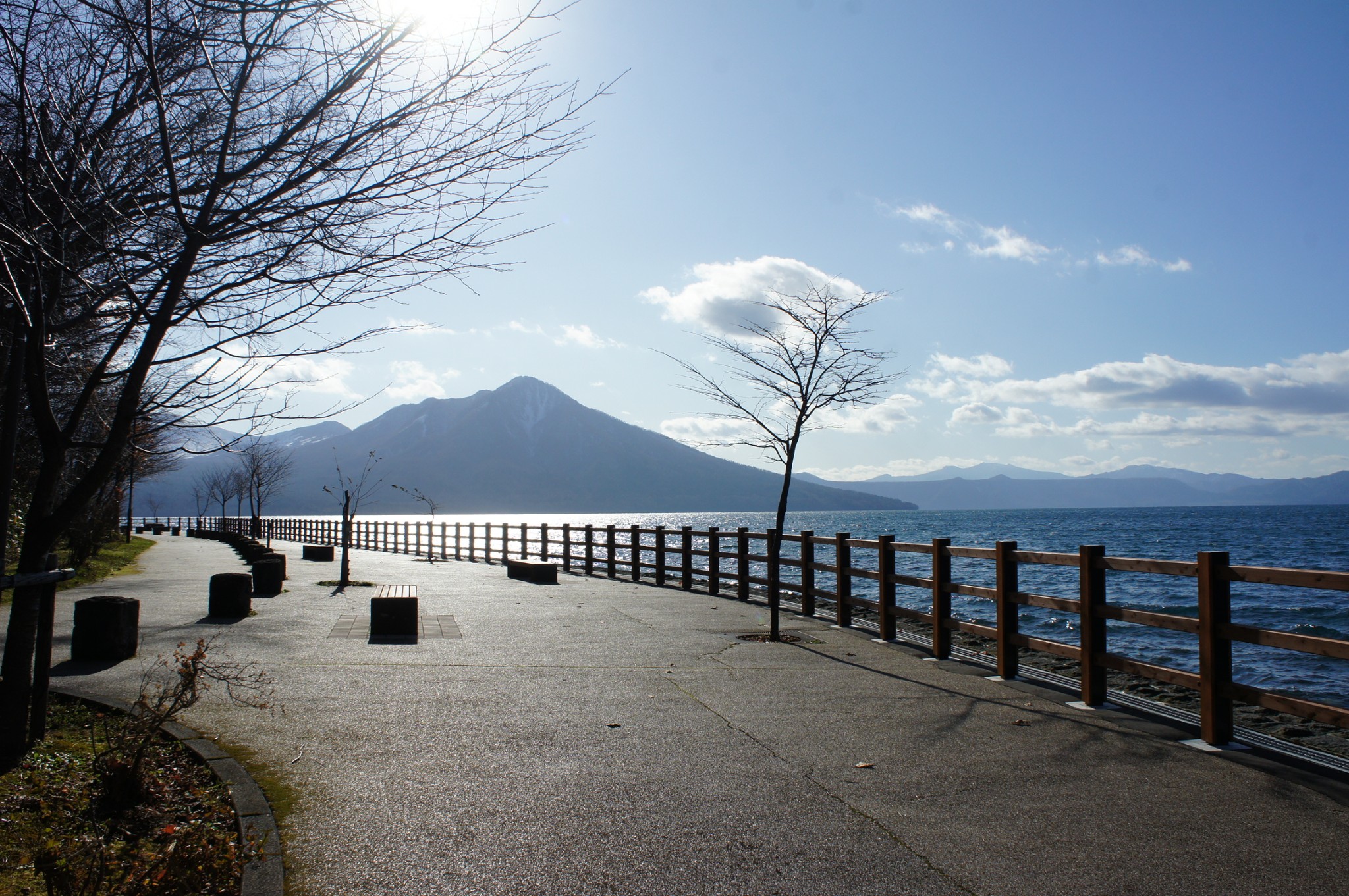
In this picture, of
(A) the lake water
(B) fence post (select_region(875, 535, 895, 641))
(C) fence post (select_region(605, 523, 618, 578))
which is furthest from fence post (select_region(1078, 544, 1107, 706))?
(C) fence post (select_region(605, 523, 618, 578))

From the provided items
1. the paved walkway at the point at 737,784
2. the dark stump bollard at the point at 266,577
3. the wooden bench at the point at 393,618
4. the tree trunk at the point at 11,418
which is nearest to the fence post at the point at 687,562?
the dark stump bollard at the point at 266,577

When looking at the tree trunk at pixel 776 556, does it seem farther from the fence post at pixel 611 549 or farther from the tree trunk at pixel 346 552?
the tree trunk at pixel 346 552

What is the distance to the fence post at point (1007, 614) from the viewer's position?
7.77 metres

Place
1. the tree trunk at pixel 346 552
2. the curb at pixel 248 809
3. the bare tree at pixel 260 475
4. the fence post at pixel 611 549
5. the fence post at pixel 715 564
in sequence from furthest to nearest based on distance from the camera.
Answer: the bare tree at pixel 260 475 < the fence post at pixel 611 549 < the tree trunk at pixel 346 552 < the fence post at pixel 715 564 < the curb at pixel 248 809

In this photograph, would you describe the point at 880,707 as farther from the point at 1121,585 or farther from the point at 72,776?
the point at 1121,585

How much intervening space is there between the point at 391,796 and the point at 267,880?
3.62 feet

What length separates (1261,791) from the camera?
4664 millimetres

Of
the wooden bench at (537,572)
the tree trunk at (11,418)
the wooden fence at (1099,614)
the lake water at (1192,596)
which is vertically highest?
the tree trunk at (11,418)

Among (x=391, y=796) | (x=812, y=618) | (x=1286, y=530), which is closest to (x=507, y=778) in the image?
(x=391, y=796)

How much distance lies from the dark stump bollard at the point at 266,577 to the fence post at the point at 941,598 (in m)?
10.9

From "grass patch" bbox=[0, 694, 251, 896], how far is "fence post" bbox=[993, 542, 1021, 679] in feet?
20.0

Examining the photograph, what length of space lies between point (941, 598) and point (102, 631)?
777cm

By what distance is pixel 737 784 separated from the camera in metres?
4.73

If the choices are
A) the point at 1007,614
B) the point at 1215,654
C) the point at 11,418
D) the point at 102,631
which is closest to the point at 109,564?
the point at 102,631
